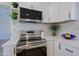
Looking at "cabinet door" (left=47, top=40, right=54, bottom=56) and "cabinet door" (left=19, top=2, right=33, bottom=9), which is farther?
"cabinet door" (left=19, top=2, right=33, bottom=9)

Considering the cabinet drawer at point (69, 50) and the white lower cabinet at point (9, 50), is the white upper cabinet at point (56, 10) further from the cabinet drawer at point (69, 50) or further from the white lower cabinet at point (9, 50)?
the white lower cabinet at point (9, 50)

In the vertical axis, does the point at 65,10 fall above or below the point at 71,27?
above

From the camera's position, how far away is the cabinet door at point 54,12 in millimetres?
2708

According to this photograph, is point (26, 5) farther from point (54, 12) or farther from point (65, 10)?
point (65, 10)

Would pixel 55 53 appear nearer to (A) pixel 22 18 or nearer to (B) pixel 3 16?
(A) pixel 22 18

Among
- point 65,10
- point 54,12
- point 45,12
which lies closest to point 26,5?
point 45,12

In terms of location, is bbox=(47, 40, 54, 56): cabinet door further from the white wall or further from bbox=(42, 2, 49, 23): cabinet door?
bbox=(42, 2, 49, 23): cabinet door

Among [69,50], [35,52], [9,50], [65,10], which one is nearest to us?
[69,50]

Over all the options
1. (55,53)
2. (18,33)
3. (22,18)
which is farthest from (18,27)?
(55,53)

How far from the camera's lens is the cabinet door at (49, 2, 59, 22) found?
2.71 m

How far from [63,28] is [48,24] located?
0.50 meters

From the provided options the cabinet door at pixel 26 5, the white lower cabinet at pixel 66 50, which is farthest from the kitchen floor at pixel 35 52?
the cabinet door at pixel 26 5

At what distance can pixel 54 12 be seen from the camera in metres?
2.81

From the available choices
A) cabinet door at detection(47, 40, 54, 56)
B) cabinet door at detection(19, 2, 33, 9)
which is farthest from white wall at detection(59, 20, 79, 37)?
cabinet door at detection(19, 2, 33, 9)
